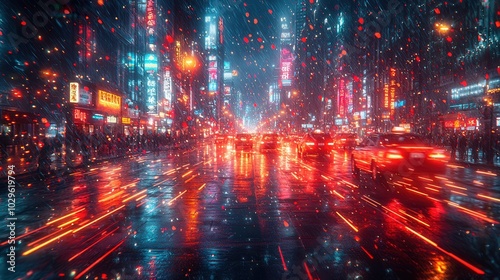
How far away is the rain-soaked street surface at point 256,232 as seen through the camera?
20.2 ft

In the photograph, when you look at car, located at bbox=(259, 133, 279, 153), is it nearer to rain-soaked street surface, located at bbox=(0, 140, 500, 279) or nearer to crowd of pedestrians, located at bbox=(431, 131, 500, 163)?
crowd of pedestrians, located at bbox=(431, 131, 500, 163)

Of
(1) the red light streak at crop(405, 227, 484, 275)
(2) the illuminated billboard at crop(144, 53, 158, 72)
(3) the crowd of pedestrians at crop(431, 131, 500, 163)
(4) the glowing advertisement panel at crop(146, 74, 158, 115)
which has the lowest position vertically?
(1) the red light streak at crop(405, 227, 484, 275)

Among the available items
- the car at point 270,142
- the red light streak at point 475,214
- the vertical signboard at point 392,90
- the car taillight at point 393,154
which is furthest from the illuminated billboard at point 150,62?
the red light streak at point 475,214

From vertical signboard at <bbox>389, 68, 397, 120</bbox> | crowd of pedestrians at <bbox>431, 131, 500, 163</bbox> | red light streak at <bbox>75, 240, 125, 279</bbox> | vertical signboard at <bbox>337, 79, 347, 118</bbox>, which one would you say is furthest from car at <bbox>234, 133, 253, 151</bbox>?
vertical signboard at <bbox>337, 79, 347, 118</bbox>

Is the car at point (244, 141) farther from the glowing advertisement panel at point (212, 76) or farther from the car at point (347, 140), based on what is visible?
the glowing advertisement panel at point (212, 76)

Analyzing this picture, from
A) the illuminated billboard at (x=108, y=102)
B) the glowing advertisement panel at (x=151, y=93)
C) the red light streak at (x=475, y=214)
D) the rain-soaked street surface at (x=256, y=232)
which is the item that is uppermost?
the glowing advertisement panel at (x=151, y=93)

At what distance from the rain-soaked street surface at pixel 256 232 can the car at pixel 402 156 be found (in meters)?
0.53

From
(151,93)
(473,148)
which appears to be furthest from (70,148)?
(151,93)

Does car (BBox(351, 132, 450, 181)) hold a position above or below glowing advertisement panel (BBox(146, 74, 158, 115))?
below

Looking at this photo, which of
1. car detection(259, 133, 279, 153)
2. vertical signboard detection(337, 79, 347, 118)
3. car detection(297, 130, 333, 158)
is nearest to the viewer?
car detection(297, 130, 333, 158)

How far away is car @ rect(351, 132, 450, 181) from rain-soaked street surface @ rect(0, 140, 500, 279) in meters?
0.53

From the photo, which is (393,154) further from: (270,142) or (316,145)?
(270,142)

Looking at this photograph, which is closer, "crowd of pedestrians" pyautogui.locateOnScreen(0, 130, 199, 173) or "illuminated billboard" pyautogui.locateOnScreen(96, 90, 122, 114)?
"crowd of pedestrians" pyautogui.locateOnScreen(0, 130, 199, 173)

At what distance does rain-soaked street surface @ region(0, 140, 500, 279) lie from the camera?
6.16 meters
